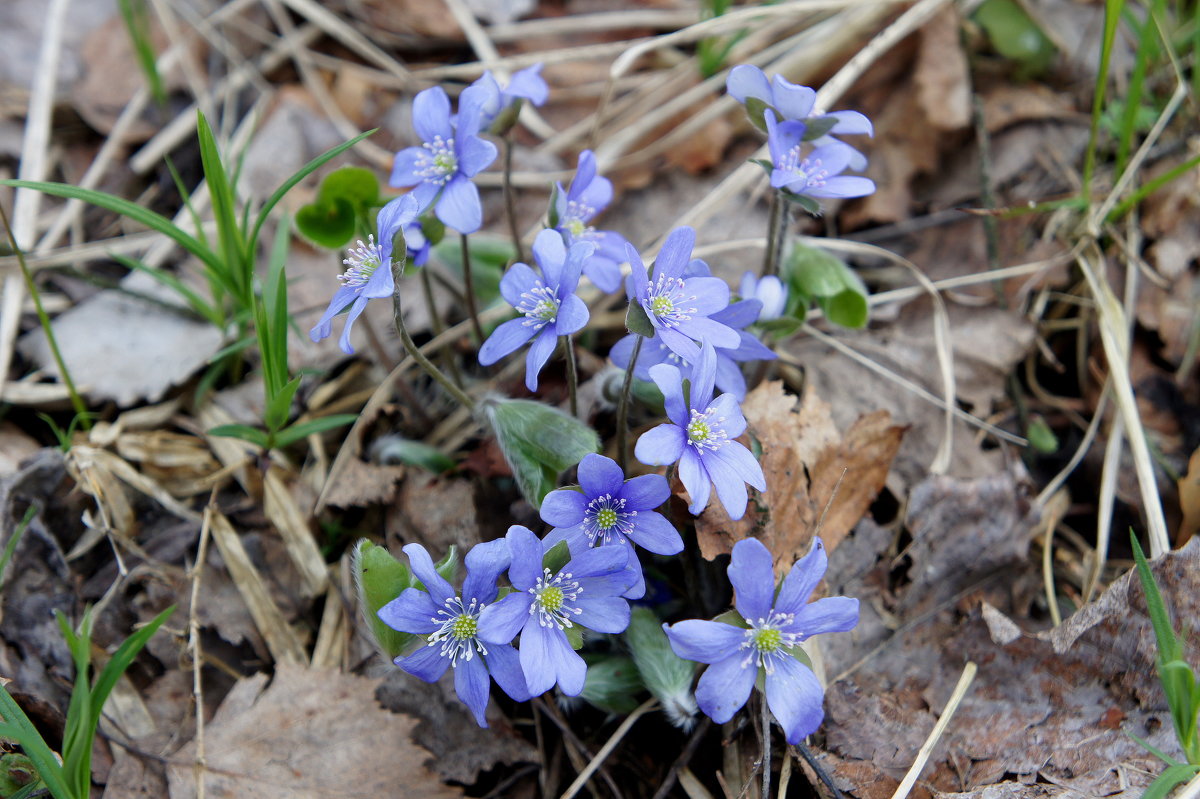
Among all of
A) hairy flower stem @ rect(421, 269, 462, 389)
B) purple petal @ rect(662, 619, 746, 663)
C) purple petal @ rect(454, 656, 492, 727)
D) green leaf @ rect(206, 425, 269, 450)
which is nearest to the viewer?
purple petal @ rect(662, 619, 746, 663)

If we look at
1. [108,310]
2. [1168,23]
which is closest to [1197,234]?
[1168,23]

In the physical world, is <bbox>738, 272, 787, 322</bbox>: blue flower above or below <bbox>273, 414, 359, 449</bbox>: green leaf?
above

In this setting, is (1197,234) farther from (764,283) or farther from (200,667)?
(200,667)

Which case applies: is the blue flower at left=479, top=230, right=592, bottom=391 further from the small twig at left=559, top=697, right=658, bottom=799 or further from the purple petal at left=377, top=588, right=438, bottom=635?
the small twig at left=559, top=697, right=658, bottom=799

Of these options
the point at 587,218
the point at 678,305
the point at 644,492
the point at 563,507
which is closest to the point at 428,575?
the point at 563,507

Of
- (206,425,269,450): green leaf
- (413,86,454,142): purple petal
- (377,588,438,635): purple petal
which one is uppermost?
(413,86,454,142): purple petal

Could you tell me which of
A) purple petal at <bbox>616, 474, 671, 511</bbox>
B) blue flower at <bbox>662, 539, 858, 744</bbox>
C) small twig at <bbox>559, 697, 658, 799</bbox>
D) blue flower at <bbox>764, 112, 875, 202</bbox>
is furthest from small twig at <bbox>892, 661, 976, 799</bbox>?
blue flower at <bbox>764, 112, 875, 202</bbox>

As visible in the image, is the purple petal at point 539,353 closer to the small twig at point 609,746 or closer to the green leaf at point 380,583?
the green leaf at point 380,583
